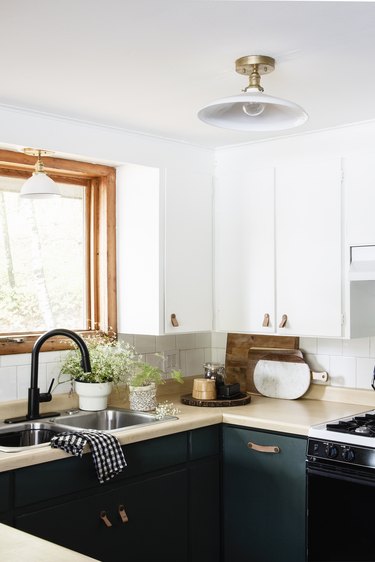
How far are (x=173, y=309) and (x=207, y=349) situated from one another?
729 mm

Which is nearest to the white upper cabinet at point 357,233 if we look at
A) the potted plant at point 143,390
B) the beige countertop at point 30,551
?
the potted plant at point 143,390

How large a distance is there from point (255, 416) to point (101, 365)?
77cm

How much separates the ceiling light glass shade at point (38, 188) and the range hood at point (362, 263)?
1.41 meters

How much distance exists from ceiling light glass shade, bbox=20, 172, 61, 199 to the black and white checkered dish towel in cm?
110

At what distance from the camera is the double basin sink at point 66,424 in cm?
310

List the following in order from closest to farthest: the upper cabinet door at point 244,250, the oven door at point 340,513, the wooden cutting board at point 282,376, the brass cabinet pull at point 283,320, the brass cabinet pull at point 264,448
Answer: the oven door at point 340,513
the brass cabinet pull at point 264,448
the brass cabinet pull at point 283,320
the upper cabinet door at point 244,250
the wooden cutting board at point 282,376

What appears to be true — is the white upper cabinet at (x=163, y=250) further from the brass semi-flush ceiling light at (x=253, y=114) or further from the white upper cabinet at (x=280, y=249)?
the brass semi-flush ceiling light at (x=253, y=114)

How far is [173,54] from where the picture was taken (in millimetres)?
2463

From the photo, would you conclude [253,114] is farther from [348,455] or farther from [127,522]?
[127,522]

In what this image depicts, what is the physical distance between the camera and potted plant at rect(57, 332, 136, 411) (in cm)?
341

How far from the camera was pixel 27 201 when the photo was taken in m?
3.57

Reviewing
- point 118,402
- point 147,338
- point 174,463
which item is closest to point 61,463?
point 174,463

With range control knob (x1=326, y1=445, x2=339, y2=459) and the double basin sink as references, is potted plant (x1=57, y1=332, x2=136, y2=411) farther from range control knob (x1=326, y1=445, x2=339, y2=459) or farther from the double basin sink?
range control knob (x1=326, y1=445, x2=339, y2=459)

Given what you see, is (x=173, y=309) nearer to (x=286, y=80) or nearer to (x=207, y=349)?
(x=207, y=349)
